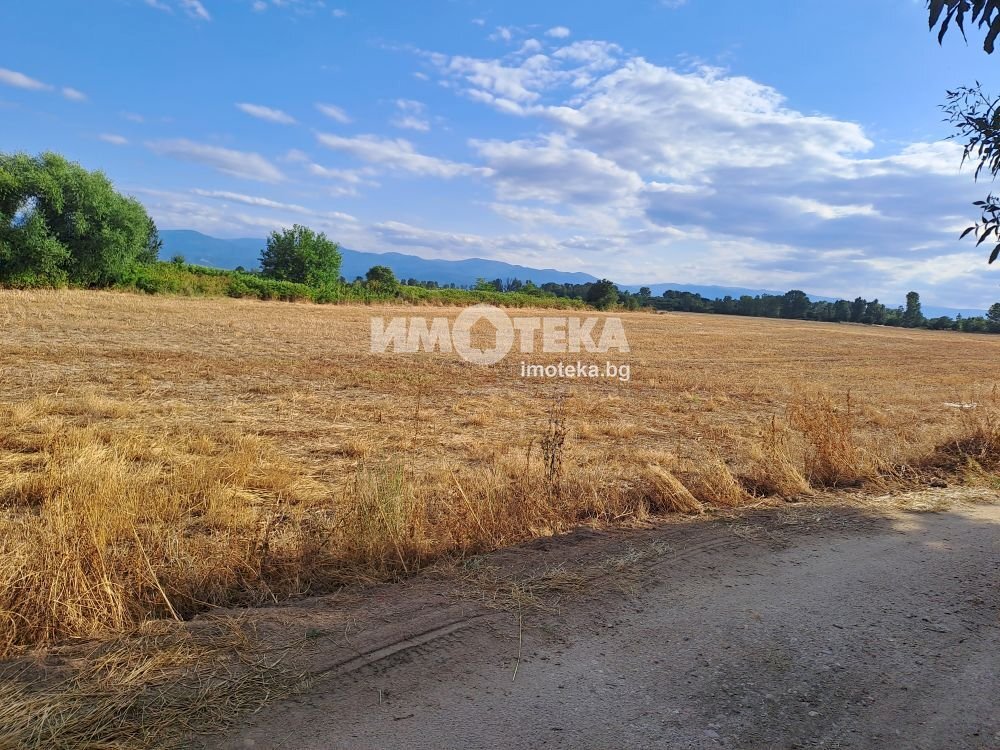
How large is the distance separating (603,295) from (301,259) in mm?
41587

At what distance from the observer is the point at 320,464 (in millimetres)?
6984

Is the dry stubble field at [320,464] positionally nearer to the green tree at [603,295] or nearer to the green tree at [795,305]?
the green tree at [603,295]

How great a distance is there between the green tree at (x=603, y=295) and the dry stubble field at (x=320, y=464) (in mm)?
64602

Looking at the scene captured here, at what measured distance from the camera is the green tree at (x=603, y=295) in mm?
81150

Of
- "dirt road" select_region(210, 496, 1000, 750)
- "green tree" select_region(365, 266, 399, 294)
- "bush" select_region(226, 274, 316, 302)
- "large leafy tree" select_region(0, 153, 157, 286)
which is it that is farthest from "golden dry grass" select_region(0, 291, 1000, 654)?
"green tree" select_region(365, 266, 399, 294)

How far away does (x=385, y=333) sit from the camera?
28141 mm

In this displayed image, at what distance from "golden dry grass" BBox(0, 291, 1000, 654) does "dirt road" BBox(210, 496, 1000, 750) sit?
0.73 metres

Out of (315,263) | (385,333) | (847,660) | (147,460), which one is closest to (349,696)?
(847,660)

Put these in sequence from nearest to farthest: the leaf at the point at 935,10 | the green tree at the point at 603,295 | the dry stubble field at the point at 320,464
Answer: the leaf at the point at 935,10 < the dry stubble field at the point at 320,464 < the green tree at the point at 603,295
